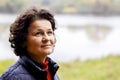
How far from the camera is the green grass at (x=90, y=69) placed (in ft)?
28.9

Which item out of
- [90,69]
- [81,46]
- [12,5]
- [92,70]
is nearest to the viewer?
[92,70]

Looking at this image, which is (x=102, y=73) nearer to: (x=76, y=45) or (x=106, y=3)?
(x=76, y=45)

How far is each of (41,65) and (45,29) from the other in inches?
8.3

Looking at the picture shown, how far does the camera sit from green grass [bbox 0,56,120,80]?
8.80 meters

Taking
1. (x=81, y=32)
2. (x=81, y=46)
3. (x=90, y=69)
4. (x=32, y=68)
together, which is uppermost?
(x=32, y=68)

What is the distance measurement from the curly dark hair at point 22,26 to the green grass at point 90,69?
5732mm

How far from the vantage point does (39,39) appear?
2.33 meters

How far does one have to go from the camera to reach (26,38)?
93.1 inches

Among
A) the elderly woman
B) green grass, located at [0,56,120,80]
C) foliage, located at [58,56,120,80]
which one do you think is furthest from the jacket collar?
foliage, located at [58,56,120,80]

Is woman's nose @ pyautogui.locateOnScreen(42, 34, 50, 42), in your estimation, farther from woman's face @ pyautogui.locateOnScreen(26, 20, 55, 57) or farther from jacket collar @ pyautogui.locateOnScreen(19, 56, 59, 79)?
jacket collar @ pyautogui.locateOnScreen(19, 56, 59, 79)

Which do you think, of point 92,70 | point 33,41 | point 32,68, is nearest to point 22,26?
point 33,41

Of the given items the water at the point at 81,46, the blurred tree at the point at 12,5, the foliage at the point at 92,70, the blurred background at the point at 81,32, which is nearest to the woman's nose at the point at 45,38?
the blurred background at the point at 81,32

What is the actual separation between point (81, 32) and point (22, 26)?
19.8 meters

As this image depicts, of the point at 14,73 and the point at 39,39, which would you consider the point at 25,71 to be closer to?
the point at 14,73
